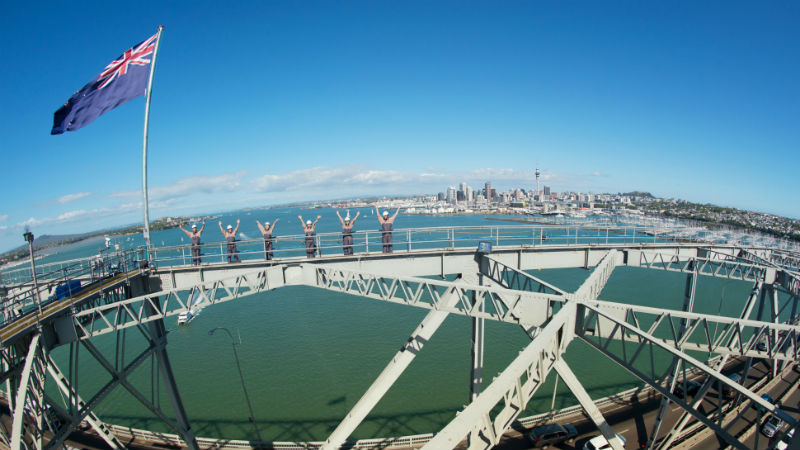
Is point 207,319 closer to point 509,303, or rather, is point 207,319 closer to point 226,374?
point 226,374

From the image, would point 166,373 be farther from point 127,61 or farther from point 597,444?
point 597,444

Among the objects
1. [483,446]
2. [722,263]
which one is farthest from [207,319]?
[722,263]

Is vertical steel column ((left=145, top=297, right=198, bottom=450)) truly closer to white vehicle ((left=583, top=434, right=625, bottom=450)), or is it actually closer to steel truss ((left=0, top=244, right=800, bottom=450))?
steel truss ((left=0, top=244, right=800, bottom=450))

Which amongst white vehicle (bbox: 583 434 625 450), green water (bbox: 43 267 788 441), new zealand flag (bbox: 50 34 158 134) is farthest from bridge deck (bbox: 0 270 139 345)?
white vehicle (bbox: 583 434 625 450)

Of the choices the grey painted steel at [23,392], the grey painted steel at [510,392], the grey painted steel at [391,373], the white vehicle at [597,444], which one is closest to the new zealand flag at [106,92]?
the grey painted steel at [23,392]

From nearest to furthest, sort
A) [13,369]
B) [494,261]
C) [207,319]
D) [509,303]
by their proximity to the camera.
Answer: [13,369], [509,303], [494,261], [207,319]

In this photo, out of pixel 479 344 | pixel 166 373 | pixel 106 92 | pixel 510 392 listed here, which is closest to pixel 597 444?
pixel 479 344
